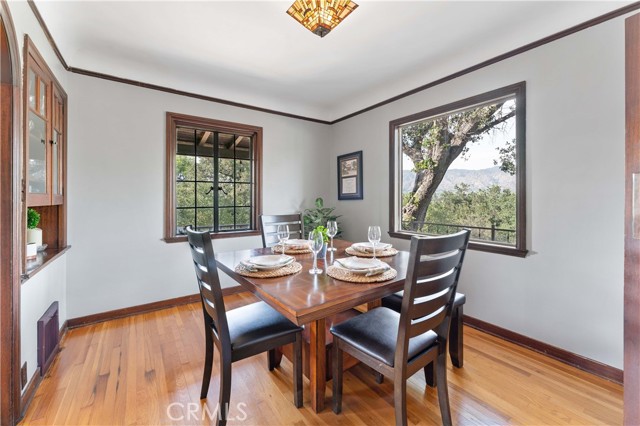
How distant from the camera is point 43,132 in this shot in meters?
1.98

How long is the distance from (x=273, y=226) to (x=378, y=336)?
1503mm

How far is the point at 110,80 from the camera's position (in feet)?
8.79

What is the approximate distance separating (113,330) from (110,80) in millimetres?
2321

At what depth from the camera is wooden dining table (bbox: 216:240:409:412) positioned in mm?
1131

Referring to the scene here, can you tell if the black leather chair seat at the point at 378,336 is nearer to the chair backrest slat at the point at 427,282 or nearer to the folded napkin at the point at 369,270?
the chair backrest slat at the point at 427,282

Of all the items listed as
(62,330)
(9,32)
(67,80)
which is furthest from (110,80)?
(62,330)

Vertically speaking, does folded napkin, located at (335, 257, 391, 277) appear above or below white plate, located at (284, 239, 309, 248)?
below

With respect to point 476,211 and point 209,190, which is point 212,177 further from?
point 476,211

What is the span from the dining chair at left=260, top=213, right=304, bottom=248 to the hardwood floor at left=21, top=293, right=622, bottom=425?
97 centimetres

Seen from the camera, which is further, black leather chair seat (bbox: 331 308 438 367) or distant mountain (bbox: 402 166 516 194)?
distant mountain (bbox: 402 166 516 194)

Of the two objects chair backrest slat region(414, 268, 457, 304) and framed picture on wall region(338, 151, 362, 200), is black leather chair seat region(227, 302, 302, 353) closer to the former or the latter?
Answer: chair backrest slat region(414, 268, 457, 304)

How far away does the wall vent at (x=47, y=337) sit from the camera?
71.2 inches

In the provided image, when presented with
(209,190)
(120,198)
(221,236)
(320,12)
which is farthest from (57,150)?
(320,12)

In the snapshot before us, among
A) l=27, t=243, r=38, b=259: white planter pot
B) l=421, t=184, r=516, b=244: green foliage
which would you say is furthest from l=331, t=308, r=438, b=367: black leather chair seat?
l=27, t=243, r=38, b=259: white planter pot
